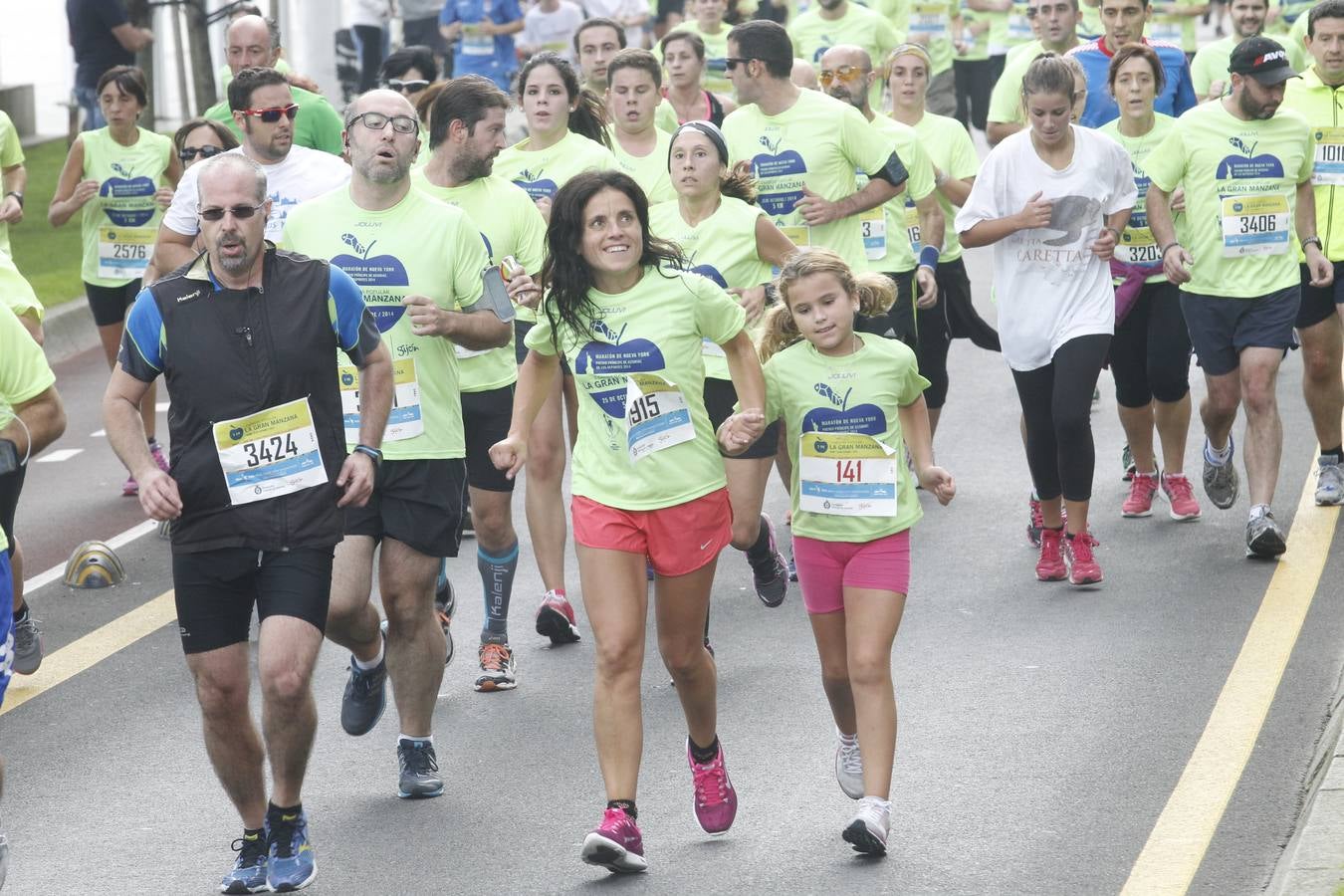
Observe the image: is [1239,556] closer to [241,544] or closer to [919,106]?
[919,106]

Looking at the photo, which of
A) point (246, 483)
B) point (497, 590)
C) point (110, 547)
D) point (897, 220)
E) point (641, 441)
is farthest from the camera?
point (897, 220)

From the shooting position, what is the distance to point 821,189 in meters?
9.59

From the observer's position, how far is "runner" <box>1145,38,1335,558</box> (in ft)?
31.7

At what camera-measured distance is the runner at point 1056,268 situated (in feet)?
29.6

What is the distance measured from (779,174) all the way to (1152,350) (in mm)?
1940

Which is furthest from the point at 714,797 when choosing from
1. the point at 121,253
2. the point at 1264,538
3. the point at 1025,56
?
the point at 1025,56

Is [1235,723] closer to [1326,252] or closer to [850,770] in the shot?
[850,770]

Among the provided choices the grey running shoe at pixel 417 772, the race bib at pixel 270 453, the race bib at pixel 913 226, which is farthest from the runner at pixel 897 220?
the race bib at pixel 270 453

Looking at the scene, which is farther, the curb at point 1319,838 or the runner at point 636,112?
the runner at point 636,112

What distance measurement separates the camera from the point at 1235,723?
7.22 metres

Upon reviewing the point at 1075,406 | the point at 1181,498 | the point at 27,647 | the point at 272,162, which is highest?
the point at 272,162

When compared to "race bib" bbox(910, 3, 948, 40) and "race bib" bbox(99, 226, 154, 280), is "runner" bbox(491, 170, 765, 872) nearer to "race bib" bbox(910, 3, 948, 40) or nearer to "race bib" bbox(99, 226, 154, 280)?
"race bib" bbox(99, 226, 154, 280)

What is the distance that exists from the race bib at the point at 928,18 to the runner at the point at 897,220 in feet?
29.4

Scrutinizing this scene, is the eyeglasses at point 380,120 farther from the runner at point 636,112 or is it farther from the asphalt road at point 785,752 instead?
the runner at point 636,112
